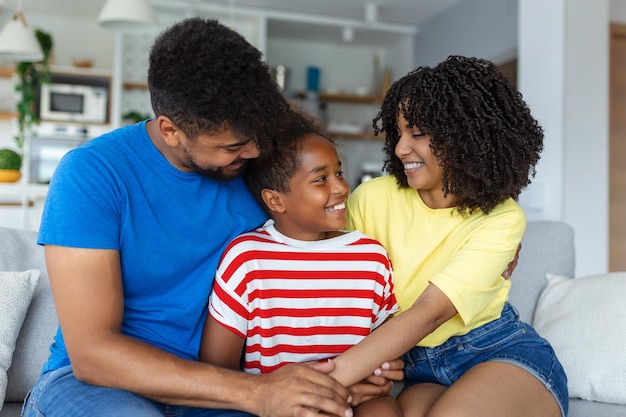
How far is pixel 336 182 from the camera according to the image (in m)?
1.41

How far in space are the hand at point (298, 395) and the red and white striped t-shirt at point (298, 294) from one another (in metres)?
0.19

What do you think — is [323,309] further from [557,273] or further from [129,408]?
[557,273]

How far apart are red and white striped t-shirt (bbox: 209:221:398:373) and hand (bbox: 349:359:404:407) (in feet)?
0.38

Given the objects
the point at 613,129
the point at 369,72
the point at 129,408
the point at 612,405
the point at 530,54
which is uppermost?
the point at 369,72

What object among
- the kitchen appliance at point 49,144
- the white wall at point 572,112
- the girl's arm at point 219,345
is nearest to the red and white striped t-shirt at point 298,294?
the girl's arm at point 219,345

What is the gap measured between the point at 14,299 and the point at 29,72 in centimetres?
432

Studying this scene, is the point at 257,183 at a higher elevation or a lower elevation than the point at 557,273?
higher

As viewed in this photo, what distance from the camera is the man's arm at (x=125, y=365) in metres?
1.13

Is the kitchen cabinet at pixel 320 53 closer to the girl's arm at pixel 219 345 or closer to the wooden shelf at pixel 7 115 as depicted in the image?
the wooden shelf at pixel 7 115

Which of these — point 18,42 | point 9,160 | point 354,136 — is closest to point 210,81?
point 9,160

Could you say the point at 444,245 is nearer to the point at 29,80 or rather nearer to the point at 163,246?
the point at 163,246

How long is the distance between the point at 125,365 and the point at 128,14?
2.76 metres

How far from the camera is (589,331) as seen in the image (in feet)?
5.68

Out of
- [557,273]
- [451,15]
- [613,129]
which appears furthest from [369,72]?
[557,273]
